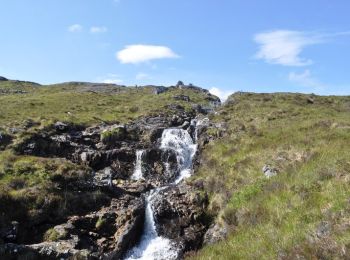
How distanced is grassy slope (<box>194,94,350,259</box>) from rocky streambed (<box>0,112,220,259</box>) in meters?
2.41

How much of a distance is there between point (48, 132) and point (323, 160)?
3301 centimetres

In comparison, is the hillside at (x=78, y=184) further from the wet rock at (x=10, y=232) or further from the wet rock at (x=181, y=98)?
the wet rock at (x=181, y=98)

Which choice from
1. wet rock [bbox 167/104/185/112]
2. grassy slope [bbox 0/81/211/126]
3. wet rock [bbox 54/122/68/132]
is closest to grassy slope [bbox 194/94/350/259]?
wet rock [bbox 54/122/68/132]

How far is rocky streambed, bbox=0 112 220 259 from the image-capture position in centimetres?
2355

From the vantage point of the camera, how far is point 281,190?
17.7 m

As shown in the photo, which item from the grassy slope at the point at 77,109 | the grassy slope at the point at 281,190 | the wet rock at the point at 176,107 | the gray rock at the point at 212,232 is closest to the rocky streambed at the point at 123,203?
the gray rock at the point at 212,232

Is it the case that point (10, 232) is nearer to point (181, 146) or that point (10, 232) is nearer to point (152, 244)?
point (152, 244)

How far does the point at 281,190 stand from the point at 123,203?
46.0ft

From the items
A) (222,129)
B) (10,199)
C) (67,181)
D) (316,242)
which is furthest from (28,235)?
(222,129)

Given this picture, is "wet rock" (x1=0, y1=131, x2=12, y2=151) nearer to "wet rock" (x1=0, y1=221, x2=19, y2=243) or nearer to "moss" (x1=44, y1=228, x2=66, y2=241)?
"wet rock" (x1=0, y1=221, x2=19, y2=243)

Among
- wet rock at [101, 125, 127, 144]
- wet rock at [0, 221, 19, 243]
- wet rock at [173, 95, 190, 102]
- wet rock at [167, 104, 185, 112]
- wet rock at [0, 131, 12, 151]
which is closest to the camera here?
wet rock at [0, 221, 19, 243]

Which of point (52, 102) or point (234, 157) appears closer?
point (234, 157)

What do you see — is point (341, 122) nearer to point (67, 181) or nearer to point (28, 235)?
point (67, 181)

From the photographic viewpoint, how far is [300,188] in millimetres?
16672
